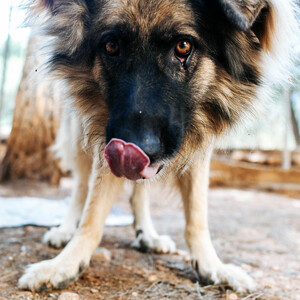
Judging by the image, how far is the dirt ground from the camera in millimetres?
1924

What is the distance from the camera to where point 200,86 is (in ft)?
6.56

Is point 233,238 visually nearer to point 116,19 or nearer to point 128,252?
point 128,252

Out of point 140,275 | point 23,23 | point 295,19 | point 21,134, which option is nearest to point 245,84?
point 295,19

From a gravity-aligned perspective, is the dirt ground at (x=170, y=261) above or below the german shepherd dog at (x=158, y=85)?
below

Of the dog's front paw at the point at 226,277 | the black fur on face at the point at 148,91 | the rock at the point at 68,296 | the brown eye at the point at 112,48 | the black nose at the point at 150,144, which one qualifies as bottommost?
the rock at the point at 68,296

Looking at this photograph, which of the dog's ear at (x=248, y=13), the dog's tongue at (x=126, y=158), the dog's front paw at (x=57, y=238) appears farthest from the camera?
the dog's front paw at (x=57, y=238)

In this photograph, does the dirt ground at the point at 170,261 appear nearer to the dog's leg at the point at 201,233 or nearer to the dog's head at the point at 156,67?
the dog's leg at the point at 201,233

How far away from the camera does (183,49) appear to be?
1.86m

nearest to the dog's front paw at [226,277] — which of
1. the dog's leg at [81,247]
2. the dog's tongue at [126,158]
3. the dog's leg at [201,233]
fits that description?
the dog's leg at [201,233]

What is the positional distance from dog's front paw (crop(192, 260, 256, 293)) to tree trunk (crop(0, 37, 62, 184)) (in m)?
3.71

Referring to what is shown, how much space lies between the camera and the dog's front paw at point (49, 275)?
1.87 metres

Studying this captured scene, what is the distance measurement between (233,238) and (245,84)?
172 centimetres

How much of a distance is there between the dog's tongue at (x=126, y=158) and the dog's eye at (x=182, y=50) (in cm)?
64

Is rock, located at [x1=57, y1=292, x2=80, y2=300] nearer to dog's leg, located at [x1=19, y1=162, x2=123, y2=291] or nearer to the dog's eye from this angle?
dog's leg, located at [x1=19, y1=162, x2=123, y2=291]
